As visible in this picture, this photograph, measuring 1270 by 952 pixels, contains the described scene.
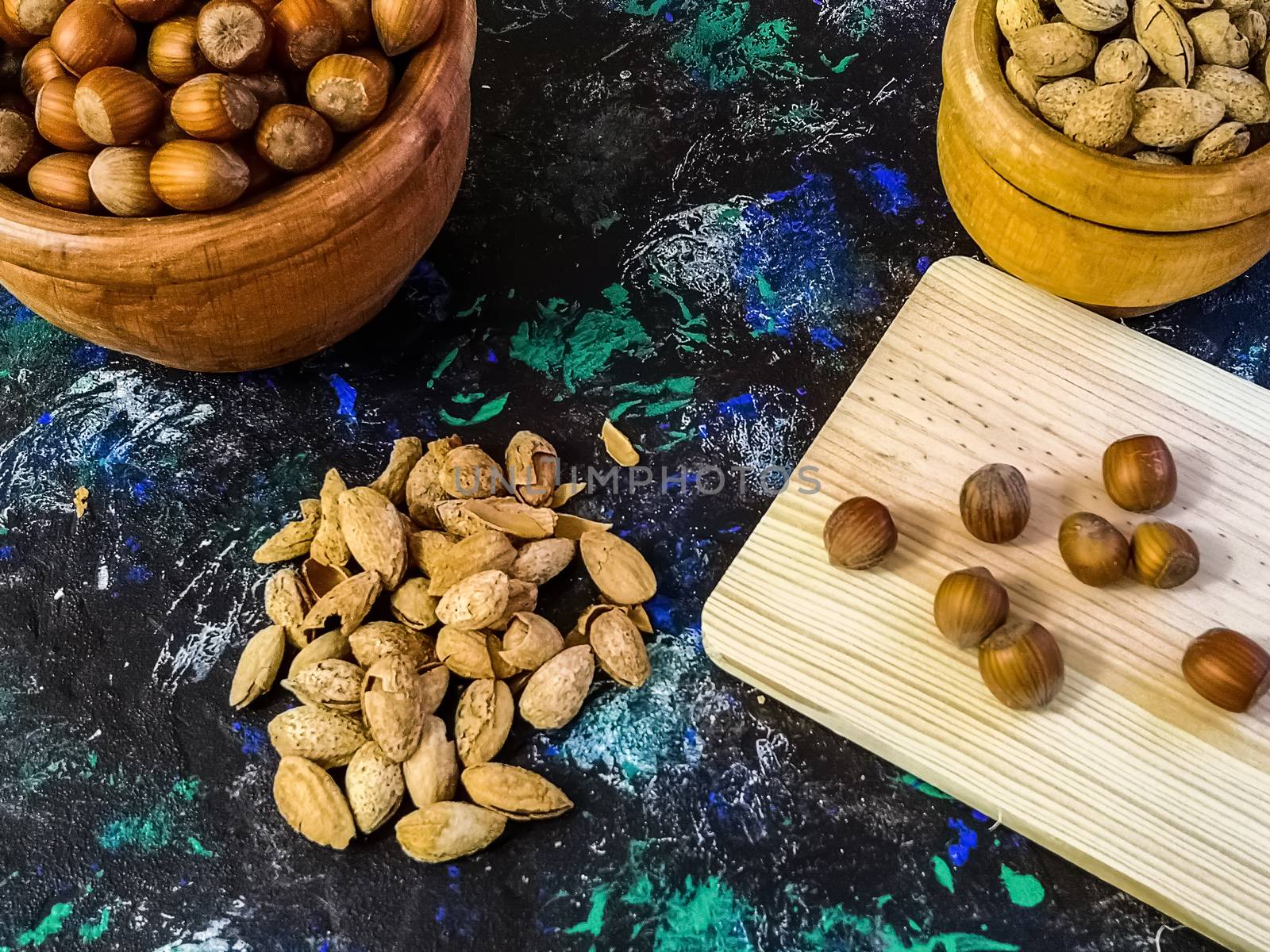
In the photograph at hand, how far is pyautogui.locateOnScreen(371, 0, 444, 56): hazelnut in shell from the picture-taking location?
120cm

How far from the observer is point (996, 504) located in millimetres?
1191

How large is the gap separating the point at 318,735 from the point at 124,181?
1.96ft

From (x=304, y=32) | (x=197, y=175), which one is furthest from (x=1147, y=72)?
(x=197, y=175)

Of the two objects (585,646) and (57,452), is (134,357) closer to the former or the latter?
(57,452)

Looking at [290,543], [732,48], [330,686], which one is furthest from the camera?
[732,48]

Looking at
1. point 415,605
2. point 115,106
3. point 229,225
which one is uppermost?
point 115,106

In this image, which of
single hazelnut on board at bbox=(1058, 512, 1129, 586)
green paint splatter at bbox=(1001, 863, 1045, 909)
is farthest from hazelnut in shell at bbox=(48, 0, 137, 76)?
green paint splatter at bbox=(1001, 863, 1045, 909)

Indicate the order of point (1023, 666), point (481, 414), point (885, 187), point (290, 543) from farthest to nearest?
1. point (885, 187)
2. point (481, 414)
3. point (290, 543)
4. point (1023, 666)

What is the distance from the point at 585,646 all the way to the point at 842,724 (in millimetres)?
283

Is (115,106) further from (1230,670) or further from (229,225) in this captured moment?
(1230,670)

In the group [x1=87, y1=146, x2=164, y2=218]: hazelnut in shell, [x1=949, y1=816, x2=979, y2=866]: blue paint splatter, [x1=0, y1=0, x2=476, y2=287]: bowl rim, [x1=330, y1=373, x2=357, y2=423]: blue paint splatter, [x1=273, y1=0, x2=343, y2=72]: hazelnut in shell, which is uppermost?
[x1=273, y1=0, x2=343, y2=72]: hazelnut in shell

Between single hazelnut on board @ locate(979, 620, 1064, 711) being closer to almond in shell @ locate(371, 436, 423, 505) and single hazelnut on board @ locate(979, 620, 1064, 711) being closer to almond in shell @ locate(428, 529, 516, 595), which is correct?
almond in shell @ locate(428, 529, 516, 595)

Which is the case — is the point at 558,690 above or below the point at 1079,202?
below

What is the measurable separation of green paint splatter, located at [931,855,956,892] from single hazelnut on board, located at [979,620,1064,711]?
0.17 m
